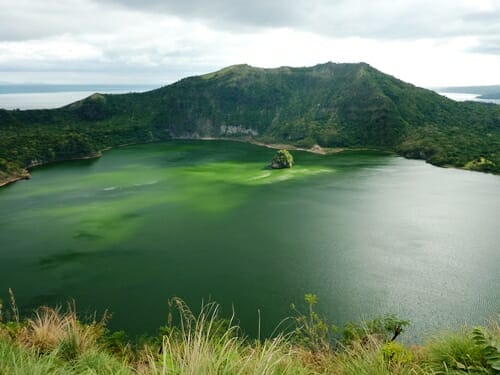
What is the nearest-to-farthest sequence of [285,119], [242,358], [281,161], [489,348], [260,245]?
[242,358], [489,348], [260,245], [281,161], [285,119]

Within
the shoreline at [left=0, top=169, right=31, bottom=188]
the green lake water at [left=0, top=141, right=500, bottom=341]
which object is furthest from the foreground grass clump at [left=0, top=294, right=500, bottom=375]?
the shoreline at [left=0, top=169, right=31, bottom=188]

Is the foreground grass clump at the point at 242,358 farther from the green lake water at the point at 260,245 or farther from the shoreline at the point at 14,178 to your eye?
the shoreline at the point at 14,178

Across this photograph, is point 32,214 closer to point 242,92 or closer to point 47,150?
point 47,150

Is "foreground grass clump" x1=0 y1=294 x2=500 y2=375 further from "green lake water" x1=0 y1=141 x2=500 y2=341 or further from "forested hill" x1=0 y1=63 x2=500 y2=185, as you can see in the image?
"forested hill" x1=0 y1=63 x2=500 y2=185

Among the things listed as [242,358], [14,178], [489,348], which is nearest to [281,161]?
[14,178]

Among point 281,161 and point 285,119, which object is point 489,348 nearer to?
point 281,161

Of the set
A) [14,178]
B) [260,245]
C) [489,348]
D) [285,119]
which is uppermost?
[285,119]

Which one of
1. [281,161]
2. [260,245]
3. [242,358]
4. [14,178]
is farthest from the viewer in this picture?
[281,161]

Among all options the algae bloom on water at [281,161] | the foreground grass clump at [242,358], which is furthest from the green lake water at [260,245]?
the foreground grass clump at [242,358]
